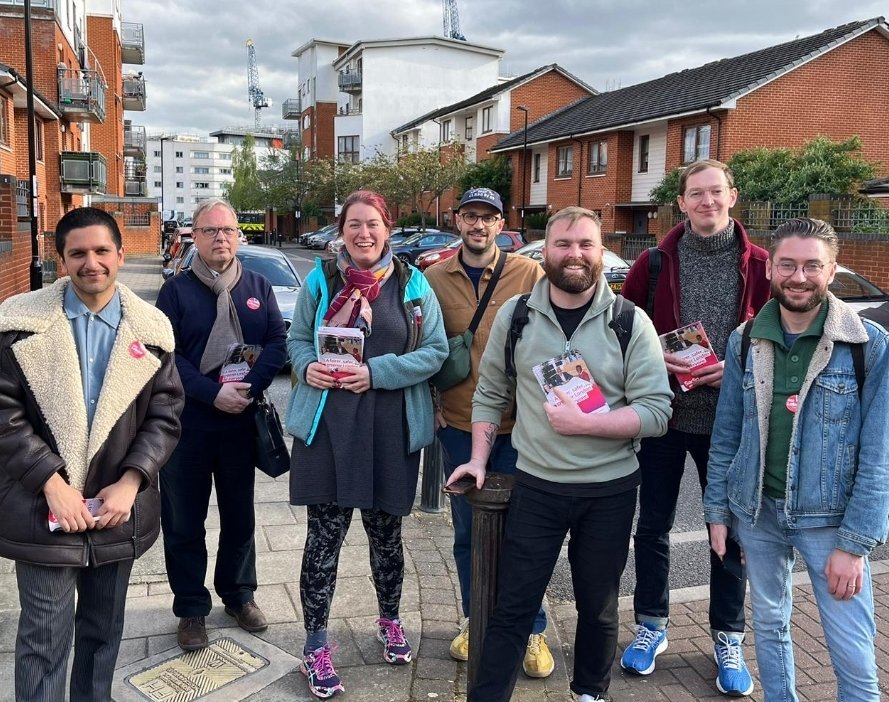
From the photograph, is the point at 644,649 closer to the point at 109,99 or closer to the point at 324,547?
the point at 324,547

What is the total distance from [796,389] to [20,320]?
2.69m

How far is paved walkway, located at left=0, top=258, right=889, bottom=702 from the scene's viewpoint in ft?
11.9

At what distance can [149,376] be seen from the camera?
9.78ft

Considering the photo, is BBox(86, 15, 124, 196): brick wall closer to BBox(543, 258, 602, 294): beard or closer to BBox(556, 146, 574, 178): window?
BBox(556, 146, 574, 178): window

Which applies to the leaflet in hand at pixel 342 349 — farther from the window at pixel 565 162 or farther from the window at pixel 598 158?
the window at pixel 565 162

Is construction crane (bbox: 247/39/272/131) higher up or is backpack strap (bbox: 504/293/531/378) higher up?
construction crane (bbox: 247/39/272/131)

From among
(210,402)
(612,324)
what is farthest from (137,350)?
(612,324)

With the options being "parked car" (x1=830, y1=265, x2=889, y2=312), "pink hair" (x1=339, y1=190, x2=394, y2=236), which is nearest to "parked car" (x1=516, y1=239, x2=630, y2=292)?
"parked car" (x1=830, y1=265, x2=889, y2=312)

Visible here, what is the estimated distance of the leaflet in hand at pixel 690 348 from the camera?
11.6 feet

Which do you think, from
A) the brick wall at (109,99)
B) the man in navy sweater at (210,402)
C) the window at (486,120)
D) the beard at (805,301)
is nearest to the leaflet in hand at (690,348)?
the beard at (805,301)

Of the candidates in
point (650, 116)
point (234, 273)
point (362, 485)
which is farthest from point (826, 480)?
point (650, 116)

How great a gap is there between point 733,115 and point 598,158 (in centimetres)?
833

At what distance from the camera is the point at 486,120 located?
4744 cm

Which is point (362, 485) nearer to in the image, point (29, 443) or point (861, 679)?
point (29, 443)
